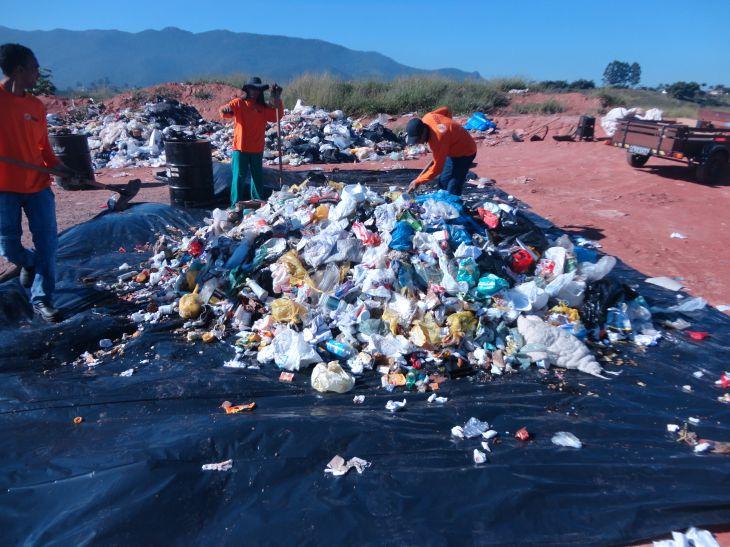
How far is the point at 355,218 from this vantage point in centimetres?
479

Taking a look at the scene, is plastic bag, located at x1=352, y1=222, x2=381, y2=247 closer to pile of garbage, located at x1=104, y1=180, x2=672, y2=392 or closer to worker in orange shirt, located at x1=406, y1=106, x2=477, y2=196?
pile of garbage, located at x1=104, y1=180, x2=672, y2=392

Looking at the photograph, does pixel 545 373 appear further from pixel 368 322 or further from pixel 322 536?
pixel 322 536

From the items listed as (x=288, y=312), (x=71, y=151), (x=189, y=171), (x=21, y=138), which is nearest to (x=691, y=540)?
(x=288, y=312)

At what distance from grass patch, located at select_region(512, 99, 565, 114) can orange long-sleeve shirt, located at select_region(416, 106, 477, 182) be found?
48.5ft

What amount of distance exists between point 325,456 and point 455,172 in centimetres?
427

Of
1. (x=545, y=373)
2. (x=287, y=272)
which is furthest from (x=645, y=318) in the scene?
(x=287, y=272)

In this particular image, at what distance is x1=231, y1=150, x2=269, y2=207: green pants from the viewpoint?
6625 mm

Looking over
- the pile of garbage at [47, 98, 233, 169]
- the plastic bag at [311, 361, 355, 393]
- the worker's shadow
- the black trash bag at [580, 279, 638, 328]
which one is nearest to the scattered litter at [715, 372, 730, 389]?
the black trash bag at [580, 279, 638, 328]

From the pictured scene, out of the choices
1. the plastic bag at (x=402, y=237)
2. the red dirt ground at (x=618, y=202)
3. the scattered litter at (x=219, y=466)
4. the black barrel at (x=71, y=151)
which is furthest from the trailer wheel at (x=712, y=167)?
the black barrel at (x=71, y=151)

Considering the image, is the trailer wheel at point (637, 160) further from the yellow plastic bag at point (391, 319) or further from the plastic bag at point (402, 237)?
the yellow plastic bag at point (391, 319)

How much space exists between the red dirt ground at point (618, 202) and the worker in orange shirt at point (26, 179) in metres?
2.65

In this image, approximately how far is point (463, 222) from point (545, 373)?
177 cm

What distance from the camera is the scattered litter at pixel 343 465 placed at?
2.40m

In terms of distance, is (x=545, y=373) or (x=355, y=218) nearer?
(x=545, y=373)
